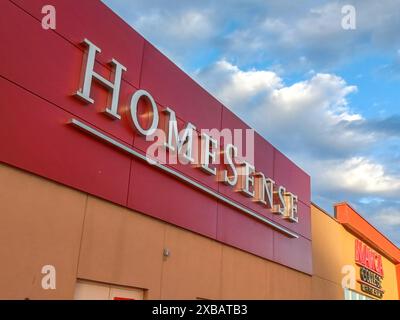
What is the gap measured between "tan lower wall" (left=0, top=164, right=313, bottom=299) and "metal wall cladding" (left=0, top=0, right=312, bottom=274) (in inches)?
11.2

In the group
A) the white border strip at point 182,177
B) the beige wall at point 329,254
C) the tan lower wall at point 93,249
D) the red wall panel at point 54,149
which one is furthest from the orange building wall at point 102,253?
the beige wall at point 329,254

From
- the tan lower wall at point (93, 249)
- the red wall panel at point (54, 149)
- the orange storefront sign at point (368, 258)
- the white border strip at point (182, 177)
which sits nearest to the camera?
the tan lower wall at point (93, 249)

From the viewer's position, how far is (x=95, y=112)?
402 inches

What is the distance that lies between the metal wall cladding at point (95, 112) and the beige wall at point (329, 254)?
258 inches

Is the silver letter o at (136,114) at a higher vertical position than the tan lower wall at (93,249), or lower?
higher

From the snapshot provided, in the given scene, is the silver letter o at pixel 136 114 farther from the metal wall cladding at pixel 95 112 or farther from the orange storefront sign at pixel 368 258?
the orange storefront sign at pixel 368 258

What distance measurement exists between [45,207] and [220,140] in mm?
6833

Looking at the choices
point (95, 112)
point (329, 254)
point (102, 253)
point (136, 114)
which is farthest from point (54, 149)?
point (329, 254)

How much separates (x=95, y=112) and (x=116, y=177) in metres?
1.43

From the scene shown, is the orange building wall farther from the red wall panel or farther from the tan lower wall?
the red wall panel

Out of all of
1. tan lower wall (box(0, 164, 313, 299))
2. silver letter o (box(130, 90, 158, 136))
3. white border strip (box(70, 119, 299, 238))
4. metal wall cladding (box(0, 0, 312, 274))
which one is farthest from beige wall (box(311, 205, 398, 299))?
silver letter o (box(130, 90, 158, 136))

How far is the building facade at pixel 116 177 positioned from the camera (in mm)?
8609
